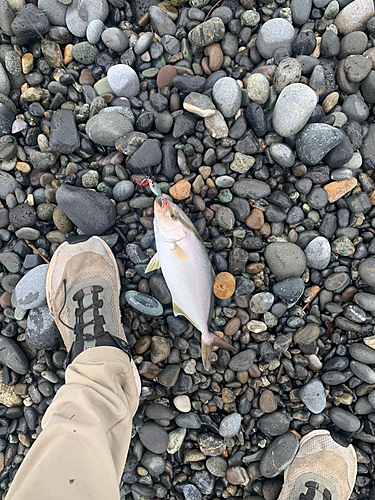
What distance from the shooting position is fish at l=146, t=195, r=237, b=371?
2.60 meters

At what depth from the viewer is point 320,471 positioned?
308 cm

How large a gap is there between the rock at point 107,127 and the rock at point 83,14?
1.03m

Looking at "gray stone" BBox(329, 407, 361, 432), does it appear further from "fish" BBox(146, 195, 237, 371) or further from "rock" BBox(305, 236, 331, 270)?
"rock" BBox(305, 236, 331, 270)

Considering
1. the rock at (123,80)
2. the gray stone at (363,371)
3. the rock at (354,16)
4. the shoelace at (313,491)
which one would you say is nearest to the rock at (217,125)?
the rock at (123,80)

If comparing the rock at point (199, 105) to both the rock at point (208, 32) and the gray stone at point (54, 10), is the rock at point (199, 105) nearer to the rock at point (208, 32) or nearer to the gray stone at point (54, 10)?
the rock at point (208, 32)

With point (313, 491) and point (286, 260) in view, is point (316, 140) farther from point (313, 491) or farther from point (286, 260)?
point (313, 491)

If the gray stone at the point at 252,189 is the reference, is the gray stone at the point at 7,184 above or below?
below

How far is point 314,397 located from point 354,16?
3.88m

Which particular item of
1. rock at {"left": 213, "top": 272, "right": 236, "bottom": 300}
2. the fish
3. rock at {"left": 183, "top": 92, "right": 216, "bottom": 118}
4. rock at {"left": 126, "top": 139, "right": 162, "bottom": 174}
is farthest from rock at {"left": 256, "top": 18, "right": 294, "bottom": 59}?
rock at {"left": 213, "top": 272, "right": 236, "bottom": 300}

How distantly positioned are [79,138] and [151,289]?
5.72 feet

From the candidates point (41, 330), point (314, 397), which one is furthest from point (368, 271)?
point (41, 330)

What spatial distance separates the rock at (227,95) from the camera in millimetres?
2977

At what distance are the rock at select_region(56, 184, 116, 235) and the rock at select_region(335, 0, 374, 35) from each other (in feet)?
9.92

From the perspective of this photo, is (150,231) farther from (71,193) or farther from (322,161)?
(322,161)
